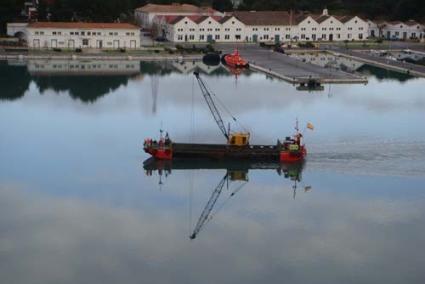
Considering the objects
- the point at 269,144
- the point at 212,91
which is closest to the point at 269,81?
the point at 212,91

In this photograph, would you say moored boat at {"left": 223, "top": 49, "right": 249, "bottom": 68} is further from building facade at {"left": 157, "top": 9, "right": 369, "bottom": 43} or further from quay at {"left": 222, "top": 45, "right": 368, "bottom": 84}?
building facade at {"left": 157, "top": 9, "right": 369, "bottom": 43}

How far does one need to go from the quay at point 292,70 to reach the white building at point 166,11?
616 cm

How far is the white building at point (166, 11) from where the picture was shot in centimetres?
3053

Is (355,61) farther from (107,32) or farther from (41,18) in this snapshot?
(41,18)

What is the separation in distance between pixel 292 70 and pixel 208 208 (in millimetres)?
11827

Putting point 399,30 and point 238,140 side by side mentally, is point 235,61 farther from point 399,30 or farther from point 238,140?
point 238,140

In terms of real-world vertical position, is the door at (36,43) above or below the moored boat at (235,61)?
above

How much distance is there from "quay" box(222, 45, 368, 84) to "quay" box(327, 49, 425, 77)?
1.87m

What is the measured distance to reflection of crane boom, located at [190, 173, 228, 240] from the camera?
28.2 feet

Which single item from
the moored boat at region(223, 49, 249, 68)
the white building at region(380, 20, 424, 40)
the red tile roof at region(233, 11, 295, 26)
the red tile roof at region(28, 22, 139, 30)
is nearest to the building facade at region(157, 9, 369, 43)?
the red tile roof at region(233, 11, 295, 26)

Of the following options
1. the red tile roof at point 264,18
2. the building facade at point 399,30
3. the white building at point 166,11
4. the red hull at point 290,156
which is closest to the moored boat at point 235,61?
the red tile roof at point 264,18

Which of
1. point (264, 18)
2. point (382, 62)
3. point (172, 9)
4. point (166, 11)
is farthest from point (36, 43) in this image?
point (382, 62)

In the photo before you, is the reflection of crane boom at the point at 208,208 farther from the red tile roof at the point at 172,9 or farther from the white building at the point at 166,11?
the red tile roof at the point at 172,9

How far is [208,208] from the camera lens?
9.34 m
